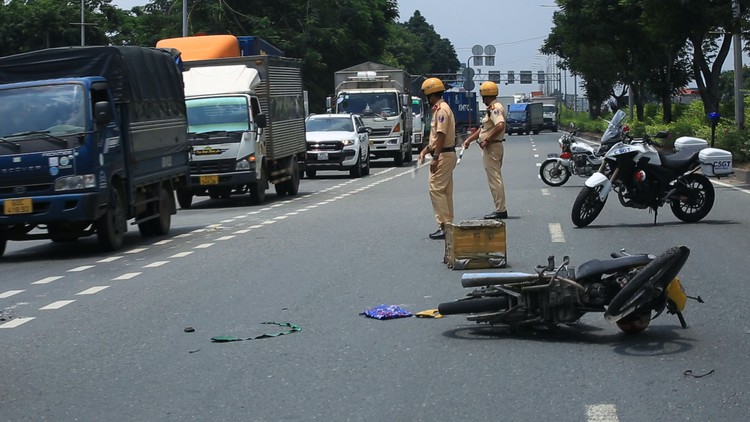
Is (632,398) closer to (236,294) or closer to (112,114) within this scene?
(236,294)

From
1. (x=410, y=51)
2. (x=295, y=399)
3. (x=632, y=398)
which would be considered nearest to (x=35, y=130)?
(x=295, y=399)

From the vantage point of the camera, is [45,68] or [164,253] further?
[45,68]

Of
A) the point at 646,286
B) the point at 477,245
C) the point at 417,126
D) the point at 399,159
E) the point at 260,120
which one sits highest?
the point at 260,120

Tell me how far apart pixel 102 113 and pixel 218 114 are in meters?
9.06

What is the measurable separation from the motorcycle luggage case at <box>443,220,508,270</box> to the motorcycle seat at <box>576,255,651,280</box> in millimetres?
3598

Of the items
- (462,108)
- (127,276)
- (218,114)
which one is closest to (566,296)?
(127,276)

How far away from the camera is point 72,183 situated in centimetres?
1491

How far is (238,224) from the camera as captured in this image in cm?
1914

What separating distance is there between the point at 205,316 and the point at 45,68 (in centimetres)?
782

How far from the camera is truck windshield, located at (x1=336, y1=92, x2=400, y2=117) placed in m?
41.9

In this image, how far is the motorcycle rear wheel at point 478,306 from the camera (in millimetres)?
8367

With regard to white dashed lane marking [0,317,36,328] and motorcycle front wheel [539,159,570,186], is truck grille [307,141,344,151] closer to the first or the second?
motorcycle front wheel [539,159,570,186]

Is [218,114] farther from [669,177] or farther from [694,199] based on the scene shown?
[694,199]

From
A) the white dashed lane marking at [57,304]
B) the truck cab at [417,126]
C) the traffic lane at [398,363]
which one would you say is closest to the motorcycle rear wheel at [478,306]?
the traffic lane at [398,363]
